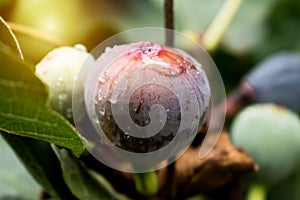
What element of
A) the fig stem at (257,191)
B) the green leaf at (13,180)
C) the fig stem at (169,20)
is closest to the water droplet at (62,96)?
the fig stem at (169,20)

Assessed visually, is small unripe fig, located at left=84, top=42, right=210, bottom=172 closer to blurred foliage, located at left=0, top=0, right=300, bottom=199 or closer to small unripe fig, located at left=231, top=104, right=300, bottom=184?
small unripe fig, located at left=231, top=104, right=300, bottom=184

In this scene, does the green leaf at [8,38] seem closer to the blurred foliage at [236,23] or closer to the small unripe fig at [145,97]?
the small unripe fig at [145,97]

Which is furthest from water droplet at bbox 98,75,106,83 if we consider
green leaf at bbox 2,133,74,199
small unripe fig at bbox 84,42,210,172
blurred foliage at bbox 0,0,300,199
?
blurred foliage at bbox 0,0,300,199

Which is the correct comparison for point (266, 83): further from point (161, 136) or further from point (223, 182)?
point (161, 136)

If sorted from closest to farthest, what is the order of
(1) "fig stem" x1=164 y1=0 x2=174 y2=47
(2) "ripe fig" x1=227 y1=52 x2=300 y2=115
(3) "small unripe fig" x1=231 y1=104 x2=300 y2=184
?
1. (1) "fig stem" x1=164 y1=0 x2=174 y2=47
2. (3) "small unripe fig" x1=231 y1=104 x2=300 y2=184
3. (2) "ripe fig" x1=227 y1=52 x2=300 y2=115

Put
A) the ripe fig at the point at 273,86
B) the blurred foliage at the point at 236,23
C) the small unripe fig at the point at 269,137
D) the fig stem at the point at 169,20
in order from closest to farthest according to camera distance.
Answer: the fig stem at the point at 169,20, the small unripe fig at the point at 269,137, the ripe fig at the point at 273,86, the blurred foliage at the point at 236,23

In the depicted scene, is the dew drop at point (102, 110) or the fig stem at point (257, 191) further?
the fig stem at point (257, 191)

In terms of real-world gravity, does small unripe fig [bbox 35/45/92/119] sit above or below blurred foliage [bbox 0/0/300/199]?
below
